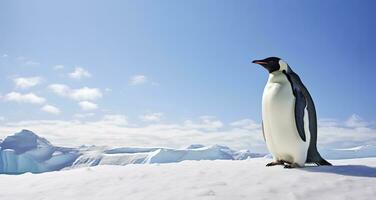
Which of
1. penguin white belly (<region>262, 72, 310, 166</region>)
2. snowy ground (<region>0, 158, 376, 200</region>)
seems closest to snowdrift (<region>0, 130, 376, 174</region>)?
penguin white belly (<region>262, 72, 310, 166</region>)

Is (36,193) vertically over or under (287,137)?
under

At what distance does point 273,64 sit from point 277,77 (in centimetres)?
21

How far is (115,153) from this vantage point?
274 ft

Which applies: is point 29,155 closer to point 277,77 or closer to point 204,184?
point 277,77

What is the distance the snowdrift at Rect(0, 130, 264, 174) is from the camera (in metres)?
56.8

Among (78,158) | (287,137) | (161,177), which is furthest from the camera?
(78,158)

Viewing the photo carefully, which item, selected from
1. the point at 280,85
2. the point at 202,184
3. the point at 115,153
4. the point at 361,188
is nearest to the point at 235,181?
the point at 202,184

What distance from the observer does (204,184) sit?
Answer: 12.4ft

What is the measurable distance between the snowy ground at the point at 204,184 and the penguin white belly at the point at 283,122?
1.62ft

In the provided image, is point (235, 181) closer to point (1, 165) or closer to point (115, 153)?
point (1, 165)

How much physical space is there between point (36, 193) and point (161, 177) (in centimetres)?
137

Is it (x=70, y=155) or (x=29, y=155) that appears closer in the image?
(x=29, y=155)

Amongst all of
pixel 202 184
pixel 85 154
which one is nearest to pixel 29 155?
pixel 85 154

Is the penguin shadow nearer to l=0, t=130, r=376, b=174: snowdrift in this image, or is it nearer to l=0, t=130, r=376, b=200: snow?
l=0, t=130, r=376, b=200: snow
